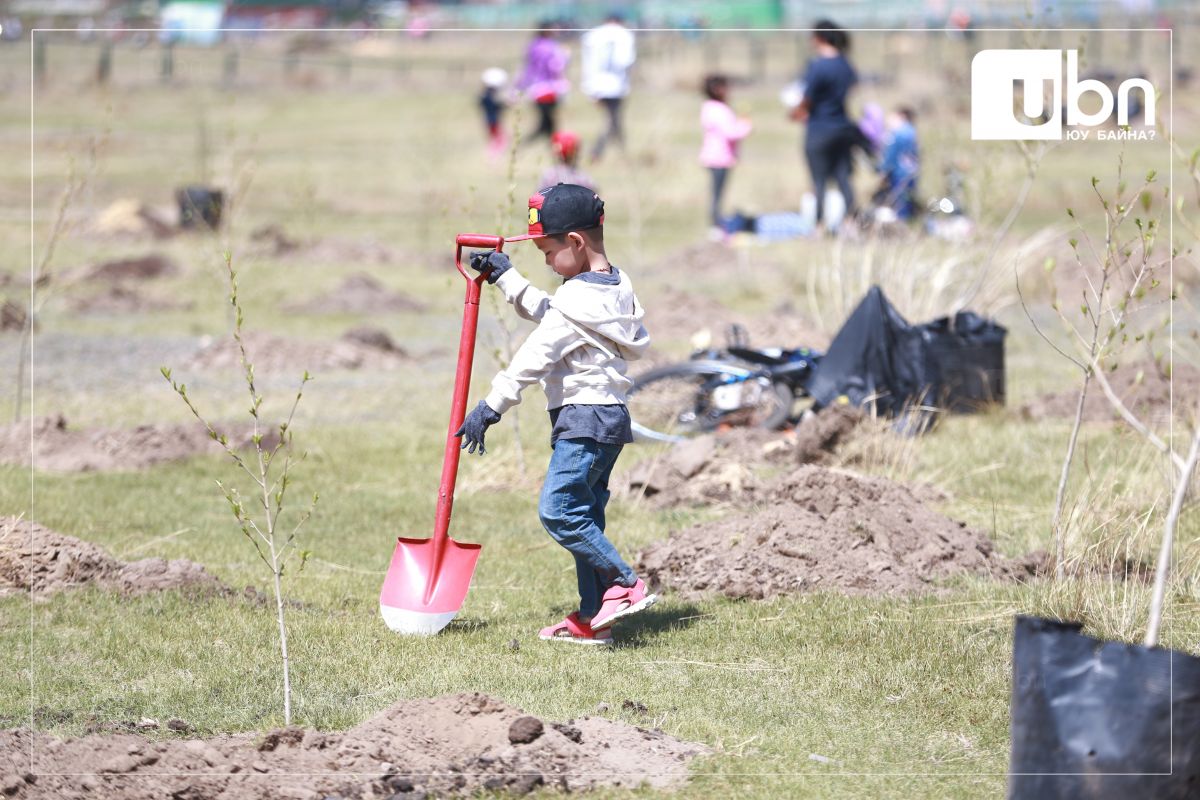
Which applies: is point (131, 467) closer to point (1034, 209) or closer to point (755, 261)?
point (755, 261)

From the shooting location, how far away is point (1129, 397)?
10141 millimetres

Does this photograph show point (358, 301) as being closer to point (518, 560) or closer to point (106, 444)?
point (106, 444)

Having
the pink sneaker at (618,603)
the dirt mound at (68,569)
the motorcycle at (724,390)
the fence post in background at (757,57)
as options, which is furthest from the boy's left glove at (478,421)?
the fence post in background at (757,57)

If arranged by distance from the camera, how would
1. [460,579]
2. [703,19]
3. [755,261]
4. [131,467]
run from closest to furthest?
[460,579] < [131,467] < [755,261] < [703,19]

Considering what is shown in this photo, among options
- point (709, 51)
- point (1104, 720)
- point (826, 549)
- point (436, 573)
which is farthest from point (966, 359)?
point (709, 51)

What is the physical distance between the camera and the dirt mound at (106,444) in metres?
9.36

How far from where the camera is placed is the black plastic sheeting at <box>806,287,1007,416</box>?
30.9 feet

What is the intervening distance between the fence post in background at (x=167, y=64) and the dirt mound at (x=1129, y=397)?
32436 mm

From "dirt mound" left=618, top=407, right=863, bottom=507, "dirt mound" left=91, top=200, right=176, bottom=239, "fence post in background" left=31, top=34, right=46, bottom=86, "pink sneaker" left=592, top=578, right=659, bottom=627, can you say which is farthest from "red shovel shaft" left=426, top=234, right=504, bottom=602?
"fence post in background" left=31, top=34, right=46, bottom=86

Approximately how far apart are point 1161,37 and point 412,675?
4375 cm

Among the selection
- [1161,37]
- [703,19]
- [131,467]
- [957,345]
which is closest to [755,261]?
[957,345]

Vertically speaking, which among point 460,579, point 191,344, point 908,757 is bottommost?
point 908,757

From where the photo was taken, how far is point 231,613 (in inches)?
250

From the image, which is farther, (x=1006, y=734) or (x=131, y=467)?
(x=131, y=467)
